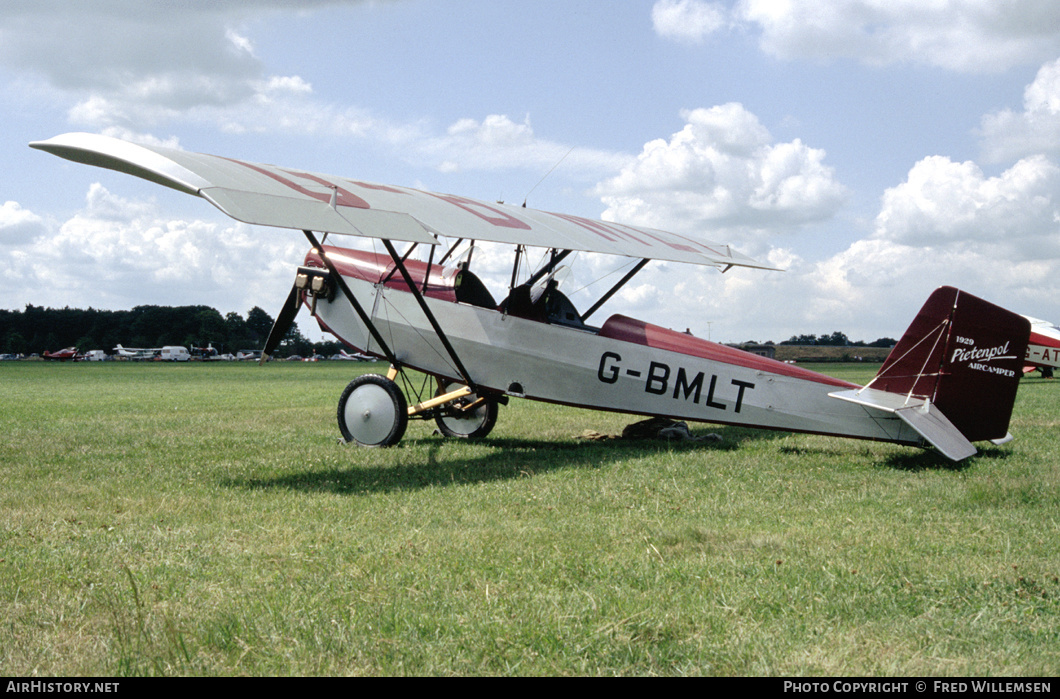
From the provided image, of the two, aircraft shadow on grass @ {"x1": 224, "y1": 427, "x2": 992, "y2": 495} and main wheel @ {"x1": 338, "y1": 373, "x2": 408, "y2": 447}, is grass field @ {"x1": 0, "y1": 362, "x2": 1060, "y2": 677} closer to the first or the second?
aircraft shadow on grass @ {"x1": 224, "y1": 427, "x2": 992, "y2": 495}

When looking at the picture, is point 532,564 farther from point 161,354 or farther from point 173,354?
point 161,354

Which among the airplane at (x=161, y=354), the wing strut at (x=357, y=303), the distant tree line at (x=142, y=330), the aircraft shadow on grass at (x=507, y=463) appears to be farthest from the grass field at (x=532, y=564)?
the distant tree line at (x=142, y=330)

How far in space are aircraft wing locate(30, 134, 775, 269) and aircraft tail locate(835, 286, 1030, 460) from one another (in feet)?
9.41

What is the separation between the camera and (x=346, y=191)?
720 centimetres

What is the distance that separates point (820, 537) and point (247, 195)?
4441 millimetres

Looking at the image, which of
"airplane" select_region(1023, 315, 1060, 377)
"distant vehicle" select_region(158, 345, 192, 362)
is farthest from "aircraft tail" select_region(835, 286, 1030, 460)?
"distant vehicle" select_region(158, 345, 192, 362)

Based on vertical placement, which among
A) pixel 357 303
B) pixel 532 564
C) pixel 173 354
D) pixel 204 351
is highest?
pixel 357 303

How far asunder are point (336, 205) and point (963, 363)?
5512mm

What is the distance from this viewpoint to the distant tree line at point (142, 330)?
351ft

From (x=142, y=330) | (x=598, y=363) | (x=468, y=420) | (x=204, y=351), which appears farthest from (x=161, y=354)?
(x=598, y=363)

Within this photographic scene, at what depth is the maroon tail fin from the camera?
6961 mm

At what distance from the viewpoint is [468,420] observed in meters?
9.48

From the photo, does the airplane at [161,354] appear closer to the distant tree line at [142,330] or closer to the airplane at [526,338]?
the distant tree line at [142,330]

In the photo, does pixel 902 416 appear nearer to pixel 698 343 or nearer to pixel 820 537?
pixel 698 343
